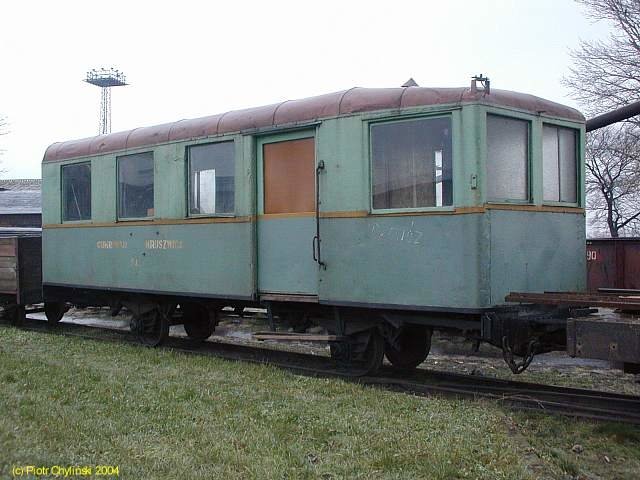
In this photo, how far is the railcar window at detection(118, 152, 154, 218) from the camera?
10.3 meters

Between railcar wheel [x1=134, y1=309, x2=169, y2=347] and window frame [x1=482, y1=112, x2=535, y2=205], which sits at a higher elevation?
window frame [x1=482, y1=112, x2=535, y2=205]

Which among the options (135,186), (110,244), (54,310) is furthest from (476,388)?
(54,310)

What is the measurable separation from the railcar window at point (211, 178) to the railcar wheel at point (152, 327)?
1.91m

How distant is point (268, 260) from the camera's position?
870cm

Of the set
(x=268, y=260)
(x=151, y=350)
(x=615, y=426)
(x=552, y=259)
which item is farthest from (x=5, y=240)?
(x=615, y=426)

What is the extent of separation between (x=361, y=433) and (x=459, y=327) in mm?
2039

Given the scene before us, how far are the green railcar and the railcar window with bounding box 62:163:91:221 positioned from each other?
1.32 m

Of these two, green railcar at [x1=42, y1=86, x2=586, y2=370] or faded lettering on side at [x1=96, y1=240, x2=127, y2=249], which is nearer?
green railcar at [x1=42, y1=86, x2=586, y2=370]

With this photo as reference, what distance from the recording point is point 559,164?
792cm

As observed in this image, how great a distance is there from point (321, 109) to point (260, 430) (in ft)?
12.7

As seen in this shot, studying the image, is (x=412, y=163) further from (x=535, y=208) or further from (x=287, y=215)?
(x=287, y=215)

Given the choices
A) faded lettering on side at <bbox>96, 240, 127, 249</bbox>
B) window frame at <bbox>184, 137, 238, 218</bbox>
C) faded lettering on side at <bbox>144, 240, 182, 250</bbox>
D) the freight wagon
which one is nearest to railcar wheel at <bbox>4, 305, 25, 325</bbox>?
the freight wagon

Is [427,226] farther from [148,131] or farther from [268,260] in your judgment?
[148,131]

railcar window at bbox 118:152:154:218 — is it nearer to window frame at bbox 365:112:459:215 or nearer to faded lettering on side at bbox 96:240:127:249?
faded lettering on side at bbox 96:240:127:249
